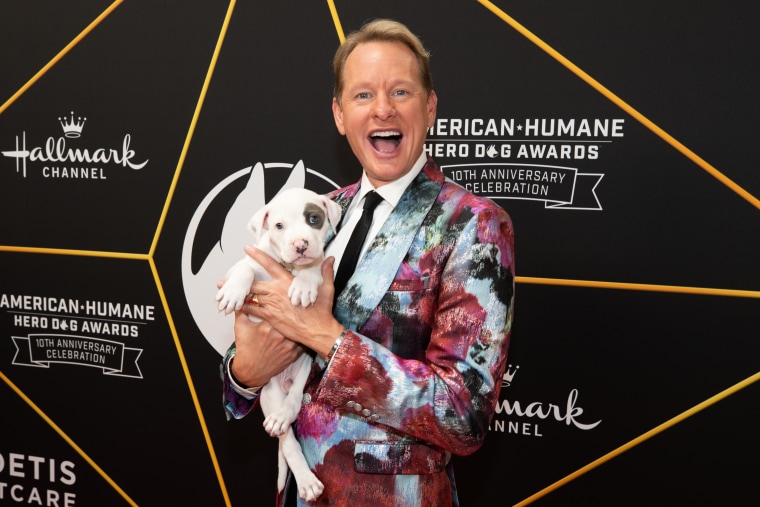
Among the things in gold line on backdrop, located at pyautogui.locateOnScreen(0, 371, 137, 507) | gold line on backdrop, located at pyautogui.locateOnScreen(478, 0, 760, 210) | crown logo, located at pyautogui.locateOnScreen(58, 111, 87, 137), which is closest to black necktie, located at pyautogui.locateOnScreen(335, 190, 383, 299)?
gold line on backdrop, located at pyautogui.locateOnScreen(478, 0, 760, 210)

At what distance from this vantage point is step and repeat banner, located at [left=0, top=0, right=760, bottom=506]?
208cm

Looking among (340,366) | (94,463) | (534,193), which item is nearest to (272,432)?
(340,366)

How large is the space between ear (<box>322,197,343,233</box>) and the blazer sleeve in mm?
319

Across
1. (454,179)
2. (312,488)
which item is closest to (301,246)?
(312,488)

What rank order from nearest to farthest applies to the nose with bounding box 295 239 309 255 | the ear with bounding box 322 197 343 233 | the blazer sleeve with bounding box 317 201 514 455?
the blazer sleeve with bounding box 317 201 514 455 → the nose with bounding box 295 239 309 255 → the ear with bounding box 322 197 343 233

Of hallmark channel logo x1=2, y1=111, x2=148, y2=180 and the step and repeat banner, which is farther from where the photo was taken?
hallmark channel logo x1=2, y1=111, x2=148, y2=180

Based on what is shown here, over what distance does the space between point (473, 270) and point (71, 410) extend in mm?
2339

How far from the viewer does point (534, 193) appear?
7.36 feet

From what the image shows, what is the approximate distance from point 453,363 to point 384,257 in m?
0.24

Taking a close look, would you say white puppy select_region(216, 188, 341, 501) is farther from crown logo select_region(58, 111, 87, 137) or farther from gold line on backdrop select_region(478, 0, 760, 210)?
crown logo select_region(58, 111, 87, 137)

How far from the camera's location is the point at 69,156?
2855 millimetres

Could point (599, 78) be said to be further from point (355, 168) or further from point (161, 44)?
point (161, 44)

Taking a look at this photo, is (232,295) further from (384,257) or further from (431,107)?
(431,107)

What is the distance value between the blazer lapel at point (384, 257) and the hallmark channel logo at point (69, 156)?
1.67m
